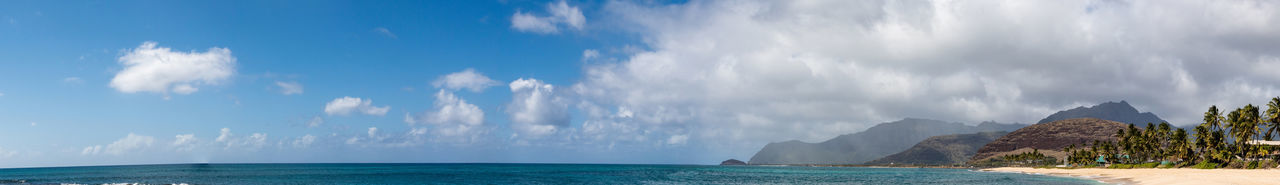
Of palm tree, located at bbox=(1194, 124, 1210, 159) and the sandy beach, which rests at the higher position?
palm tree, located at bbox=(1194, 124, 1210, 159)

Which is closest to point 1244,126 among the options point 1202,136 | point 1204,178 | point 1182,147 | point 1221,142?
point 1221,142

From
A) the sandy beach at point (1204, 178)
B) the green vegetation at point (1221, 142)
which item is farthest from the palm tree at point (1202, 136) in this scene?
the sandy beach at point (1204, 178)

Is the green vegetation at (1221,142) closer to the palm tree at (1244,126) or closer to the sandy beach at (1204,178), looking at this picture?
the palm tree at (1244,126)

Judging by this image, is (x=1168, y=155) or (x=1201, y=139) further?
(x=1168, y=155)

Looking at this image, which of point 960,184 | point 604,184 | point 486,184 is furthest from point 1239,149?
point 486,184

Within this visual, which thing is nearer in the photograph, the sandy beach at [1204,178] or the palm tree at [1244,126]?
the sandy beach at [1204,178]

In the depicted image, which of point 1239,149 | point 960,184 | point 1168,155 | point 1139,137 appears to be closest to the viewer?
point 960,184

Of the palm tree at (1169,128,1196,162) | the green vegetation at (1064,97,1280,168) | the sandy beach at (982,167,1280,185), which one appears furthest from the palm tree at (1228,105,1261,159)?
the sandy beach at (982,167,1280,185)

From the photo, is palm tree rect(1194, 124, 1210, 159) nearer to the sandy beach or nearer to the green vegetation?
the green vegetation

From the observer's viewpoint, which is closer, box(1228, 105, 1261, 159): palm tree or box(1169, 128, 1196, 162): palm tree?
box(1228, 105, 1261, 159): palm tree

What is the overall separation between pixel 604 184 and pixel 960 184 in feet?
162

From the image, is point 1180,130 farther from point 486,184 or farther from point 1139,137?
point 486,184

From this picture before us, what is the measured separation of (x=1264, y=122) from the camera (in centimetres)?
9912

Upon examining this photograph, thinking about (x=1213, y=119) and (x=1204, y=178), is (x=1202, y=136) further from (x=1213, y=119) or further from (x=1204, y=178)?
(x=1204, y=178)
